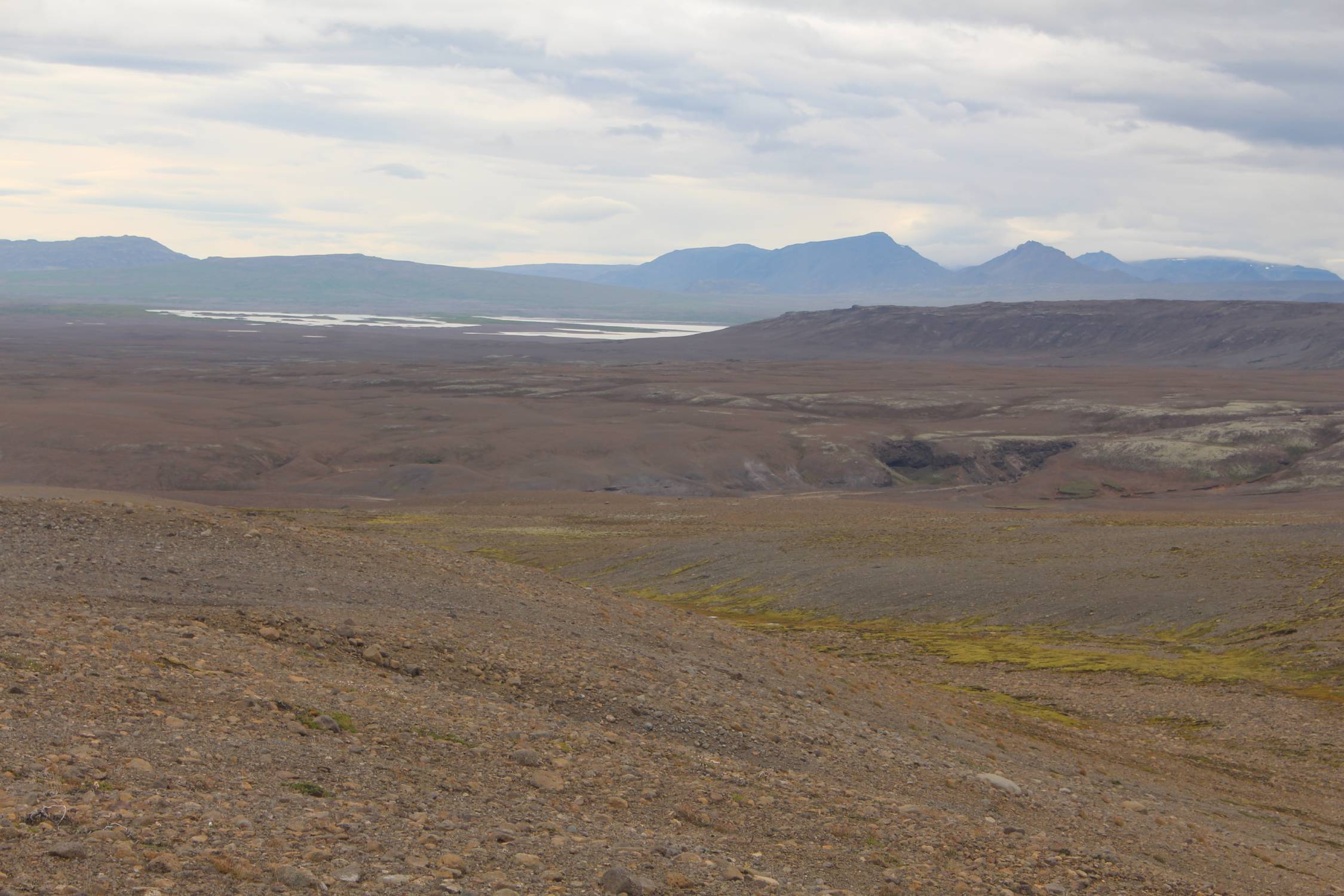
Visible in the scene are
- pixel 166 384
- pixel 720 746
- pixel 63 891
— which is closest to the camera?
pixel 63 891

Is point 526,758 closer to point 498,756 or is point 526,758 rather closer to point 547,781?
point 498,756

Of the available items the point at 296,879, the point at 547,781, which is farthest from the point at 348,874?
the point at 547,781

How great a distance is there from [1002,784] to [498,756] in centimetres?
631

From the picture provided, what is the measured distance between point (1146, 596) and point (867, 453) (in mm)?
61487

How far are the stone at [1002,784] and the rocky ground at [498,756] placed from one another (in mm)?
42

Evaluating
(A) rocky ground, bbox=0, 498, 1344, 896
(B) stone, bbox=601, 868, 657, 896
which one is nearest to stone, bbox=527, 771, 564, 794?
(A) rocky ground, bbox=0, 498, 1344, 896

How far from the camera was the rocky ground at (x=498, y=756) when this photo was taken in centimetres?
916

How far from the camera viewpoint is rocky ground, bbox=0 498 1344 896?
30.1 ft

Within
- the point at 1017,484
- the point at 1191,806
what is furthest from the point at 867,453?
the point at 1191,806

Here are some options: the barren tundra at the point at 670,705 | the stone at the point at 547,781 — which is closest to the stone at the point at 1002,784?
the barren tundra at the point at 670,705

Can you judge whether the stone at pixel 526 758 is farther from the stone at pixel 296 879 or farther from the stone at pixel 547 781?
the stone at pixel 296 879

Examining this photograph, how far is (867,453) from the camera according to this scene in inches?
3804

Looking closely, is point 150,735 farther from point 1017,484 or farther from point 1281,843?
point 1017,484

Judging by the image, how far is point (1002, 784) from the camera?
1467 centimetres
